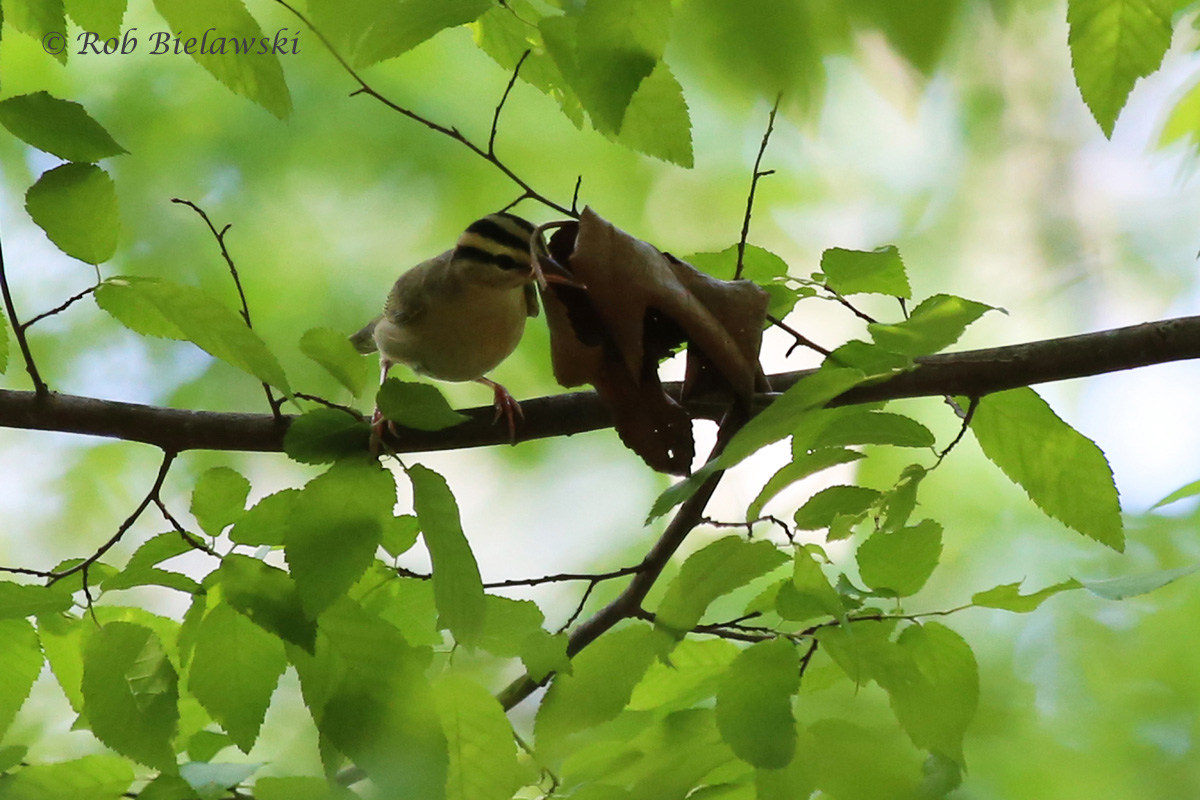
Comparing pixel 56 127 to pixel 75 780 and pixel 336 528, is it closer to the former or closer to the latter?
pixel 336 528

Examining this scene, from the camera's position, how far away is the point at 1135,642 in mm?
1711

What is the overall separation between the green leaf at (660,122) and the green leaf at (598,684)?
316 millimetres

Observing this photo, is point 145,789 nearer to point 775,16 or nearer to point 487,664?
point 487,664

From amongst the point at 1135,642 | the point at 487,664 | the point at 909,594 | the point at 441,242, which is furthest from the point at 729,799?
the point at 441,242

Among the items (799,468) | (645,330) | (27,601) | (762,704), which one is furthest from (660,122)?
(27,601)

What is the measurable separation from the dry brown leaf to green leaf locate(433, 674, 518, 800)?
18 cm

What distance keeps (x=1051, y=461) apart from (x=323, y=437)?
1.50ft

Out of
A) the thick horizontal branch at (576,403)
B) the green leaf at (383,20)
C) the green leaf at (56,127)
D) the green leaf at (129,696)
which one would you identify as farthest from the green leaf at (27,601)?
the green leaf at (383,20)

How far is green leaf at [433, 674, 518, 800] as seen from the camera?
0.57 m

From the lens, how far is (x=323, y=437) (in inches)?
22.4

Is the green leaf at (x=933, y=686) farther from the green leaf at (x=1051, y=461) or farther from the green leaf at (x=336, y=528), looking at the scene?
the green leaf at (x=336, y=528)

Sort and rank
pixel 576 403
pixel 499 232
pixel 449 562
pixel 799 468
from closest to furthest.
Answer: pixel 449 562 < pixel 799 468 < pixel 576 403 < pixel 499 232

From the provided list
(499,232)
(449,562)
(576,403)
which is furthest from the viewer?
(499,232)

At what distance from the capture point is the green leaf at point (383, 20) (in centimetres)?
55
